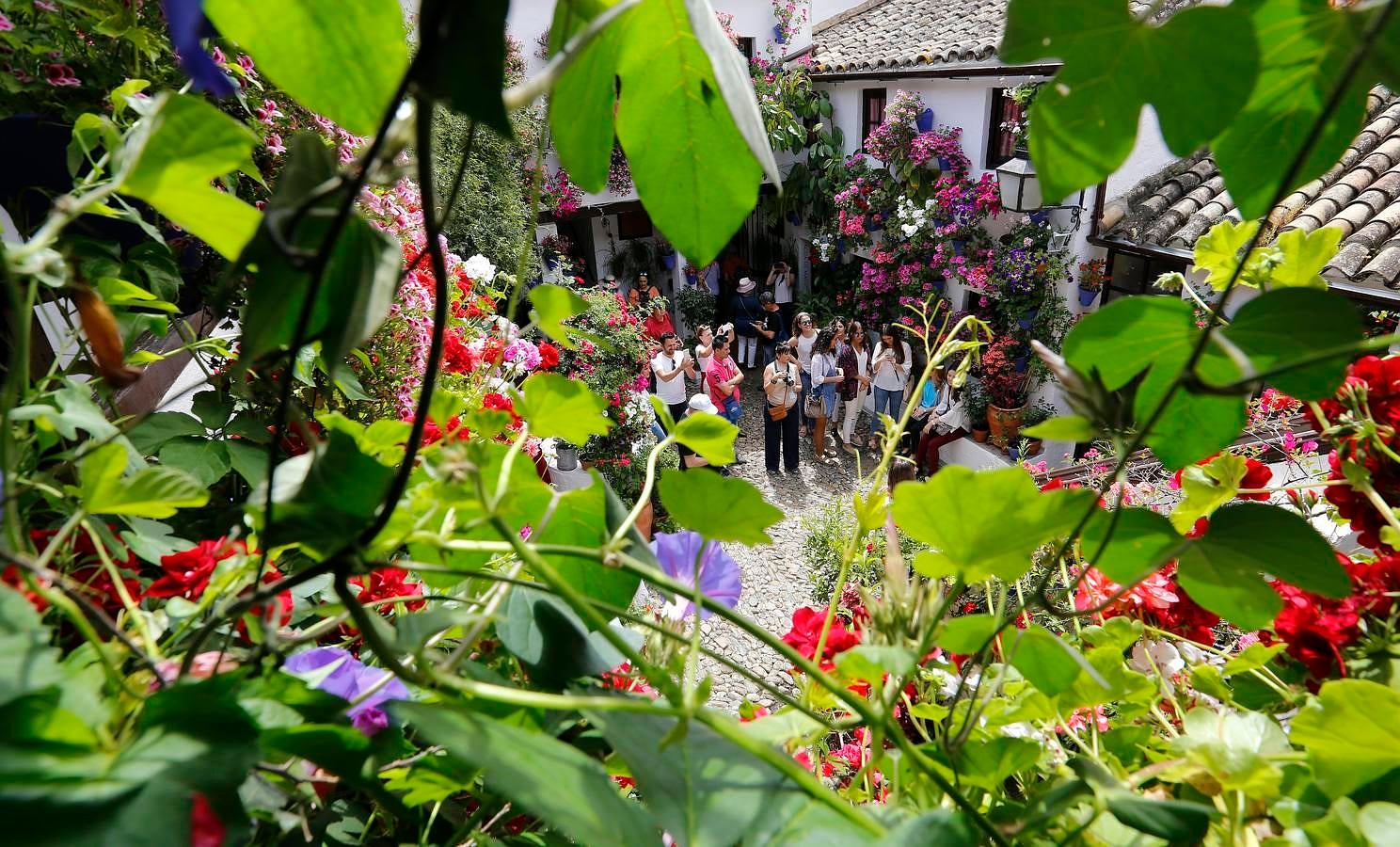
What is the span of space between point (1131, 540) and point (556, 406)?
0.95 ft

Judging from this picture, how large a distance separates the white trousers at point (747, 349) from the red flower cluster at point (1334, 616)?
6.85m

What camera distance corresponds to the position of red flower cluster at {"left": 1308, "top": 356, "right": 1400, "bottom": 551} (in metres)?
0.49

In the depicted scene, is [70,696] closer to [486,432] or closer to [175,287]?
[486,432]

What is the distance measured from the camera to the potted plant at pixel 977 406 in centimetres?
572

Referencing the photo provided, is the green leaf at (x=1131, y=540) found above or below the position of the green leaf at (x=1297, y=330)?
Answer: below

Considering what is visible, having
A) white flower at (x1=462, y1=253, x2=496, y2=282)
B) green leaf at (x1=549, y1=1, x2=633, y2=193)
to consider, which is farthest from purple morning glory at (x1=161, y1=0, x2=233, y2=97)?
white flower at (x1=462, y1=253, x2=496, y2=282)

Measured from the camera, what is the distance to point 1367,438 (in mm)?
496

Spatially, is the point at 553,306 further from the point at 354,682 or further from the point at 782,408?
the point at 782,408

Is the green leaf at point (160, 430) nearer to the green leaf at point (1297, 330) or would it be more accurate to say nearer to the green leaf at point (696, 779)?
the green leaf at point (696, 779)

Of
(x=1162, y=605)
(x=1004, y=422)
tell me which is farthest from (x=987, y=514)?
(x=1004, y=422)

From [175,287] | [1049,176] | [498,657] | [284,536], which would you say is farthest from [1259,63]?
[175,287]

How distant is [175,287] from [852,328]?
17.5ft

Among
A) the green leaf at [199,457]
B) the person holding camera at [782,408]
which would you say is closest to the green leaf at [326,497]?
the green leaf at [199,457]

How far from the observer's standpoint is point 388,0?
0.24 meters
